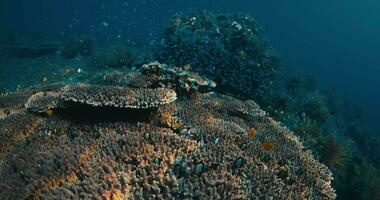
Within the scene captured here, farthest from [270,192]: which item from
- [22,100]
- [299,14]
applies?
[299,14]

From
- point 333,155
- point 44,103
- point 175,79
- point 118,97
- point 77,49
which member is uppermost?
point 333,155

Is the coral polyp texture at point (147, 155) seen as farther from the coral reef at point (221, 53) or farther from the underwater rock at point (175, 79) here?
the coral reef at point (221, 53)

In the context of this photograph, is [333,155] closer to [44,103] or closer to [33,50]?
[44,103]

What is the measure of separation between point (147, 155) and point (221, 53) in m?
8.10

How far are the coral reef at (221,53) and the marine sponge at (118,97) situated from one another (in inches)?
229

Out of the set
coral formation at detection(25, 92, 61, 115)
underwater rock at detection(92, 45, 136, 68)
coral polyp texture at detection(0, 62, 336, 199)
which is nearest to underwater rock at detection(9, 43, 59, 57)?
underwater rock at detection(92, 45, 136, 68)

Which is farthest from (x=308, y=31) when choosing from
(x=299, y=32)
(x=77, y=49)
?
(x=77, y=49)

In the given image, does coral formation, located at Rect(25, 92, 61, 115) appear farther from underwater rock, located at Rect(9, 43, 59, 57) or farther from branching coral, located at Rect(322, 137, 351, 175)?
underwater rock, located at Rect(9, 43, 59, 57)

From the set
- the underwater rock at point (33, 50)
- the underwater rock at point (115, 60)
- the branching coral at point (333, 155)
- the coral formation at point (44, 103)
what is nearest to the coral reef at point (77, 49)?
the underwater rock at point (33, 50)

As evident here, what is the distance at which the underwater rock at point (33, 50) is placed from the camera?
22.9 meters

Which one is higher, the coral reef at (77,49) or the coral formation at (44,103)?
the coral reef at (77,49)

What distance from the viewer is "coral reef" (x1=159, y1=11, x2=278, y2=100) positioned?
12031 mm

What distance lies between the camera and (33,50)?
2300 centimetres

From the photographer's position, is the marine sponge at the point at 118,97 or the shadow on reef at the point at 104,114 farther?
the shadow on reef at the point at 104,114
